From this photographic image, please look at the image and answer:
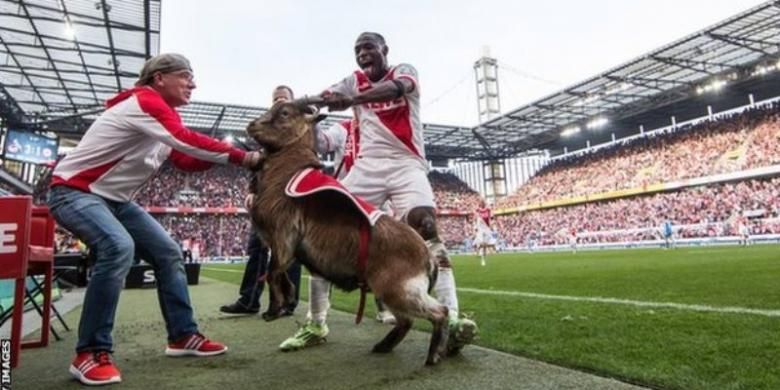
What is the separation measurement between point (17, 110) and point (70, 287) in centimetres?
2443

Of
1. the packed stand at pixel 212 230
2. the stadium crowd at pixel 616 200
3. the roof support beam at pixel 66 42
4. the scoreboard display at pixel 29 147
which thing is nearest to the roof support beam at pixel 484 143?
the stadium crowd at pixel 616 200

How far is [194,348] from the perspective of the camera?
3.62 metres

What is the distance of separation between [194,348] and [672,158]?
153ft

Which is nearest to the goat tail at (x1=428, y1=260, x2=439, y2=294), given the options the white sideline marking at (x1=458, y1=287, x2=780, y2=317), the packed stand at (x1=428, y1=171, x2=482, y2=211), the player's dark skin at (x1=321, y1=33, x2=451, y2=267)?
the player's dark skin at (x1=321, y1=33, x2=451, y2=267)

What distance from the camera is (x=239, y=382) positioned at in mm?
2775

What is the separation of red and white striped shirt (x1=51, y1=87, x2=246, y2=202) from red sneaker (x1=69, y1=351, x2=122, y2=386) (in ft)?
3.51

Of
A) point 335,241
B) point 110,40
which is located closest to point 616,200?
point 110,40

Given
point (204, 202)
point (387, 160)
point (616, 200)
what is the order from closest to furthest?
point (387, 160)
point (616, 200)
point (204, 202)

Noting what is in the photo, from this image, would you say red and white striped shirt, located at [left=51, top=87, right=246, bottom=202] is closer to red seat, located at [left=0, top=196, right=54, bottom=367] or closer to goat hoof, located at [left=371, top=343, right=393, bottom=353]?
red seat, located at [left=0, top=196, right=54, bottom=367]

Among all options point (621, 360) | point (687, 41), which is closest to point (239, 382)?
point (621, 360)

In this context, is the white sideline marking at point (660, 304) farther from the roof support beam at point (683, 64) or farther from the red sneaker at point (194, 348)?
the roof support beam at point (683, 64)

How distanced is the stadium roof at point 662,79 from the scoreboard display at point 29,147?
35.5m

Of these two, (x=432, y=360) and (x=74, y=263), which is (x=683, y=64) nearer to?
(x=74, y=263)

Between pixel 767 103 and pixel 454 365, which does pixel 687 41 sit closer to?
pixel 767 103
